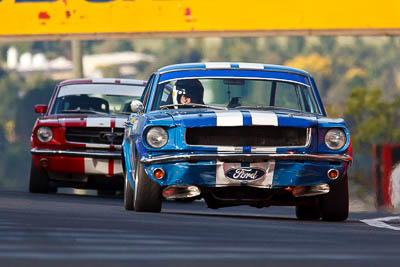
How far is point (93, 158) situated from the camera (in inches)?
648

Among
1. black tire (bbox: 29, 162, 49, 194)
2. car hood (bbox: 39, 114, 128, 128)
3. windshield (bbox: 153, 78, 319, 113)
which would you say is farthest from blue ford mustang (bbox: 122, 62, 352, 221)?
black tire (bbox: 29, 162, 49, 194)

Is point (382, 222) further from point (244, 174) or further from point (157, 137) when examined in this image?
point (157, 137)

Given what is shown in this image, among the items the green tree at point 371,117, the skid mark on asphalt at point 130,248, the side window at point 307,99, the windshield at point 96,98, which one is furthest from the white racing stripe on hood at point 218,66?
the green tree at point 371,117

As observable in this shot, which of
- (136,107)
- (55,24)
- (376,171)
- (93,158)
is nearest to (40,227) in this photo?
(136,107)

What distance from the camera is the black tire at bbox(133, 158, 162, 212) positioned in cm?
1144

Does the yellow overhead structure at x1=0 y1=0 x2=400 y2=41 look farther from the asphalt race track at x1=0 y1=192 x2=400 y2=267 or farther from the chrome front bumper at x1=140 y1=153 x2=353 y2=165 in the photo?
the asphalt race track at x1=0 y1=192 x2=400 y2=267

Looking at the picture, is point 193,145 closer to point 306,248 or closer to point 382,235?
point 382,235

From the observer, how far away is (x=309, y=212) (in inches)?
498

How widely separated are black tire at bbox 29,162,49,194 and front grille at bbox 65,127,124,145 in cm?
70

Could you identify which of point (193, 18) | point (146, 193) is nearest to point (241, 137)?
point (146, 193)

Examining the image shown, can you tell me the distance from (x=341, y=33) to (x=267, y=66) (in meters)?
23.0

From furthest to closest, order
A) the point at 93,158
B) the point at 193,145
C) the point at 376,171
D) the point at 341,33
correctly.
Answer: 1. the point at 341,33
2. the point at 376,171
3. the point at 93,158
4. the point at 193,145

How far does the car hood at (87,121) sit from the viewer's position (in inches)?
651

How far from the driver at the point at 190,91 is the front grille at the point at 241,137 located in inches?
36.4
